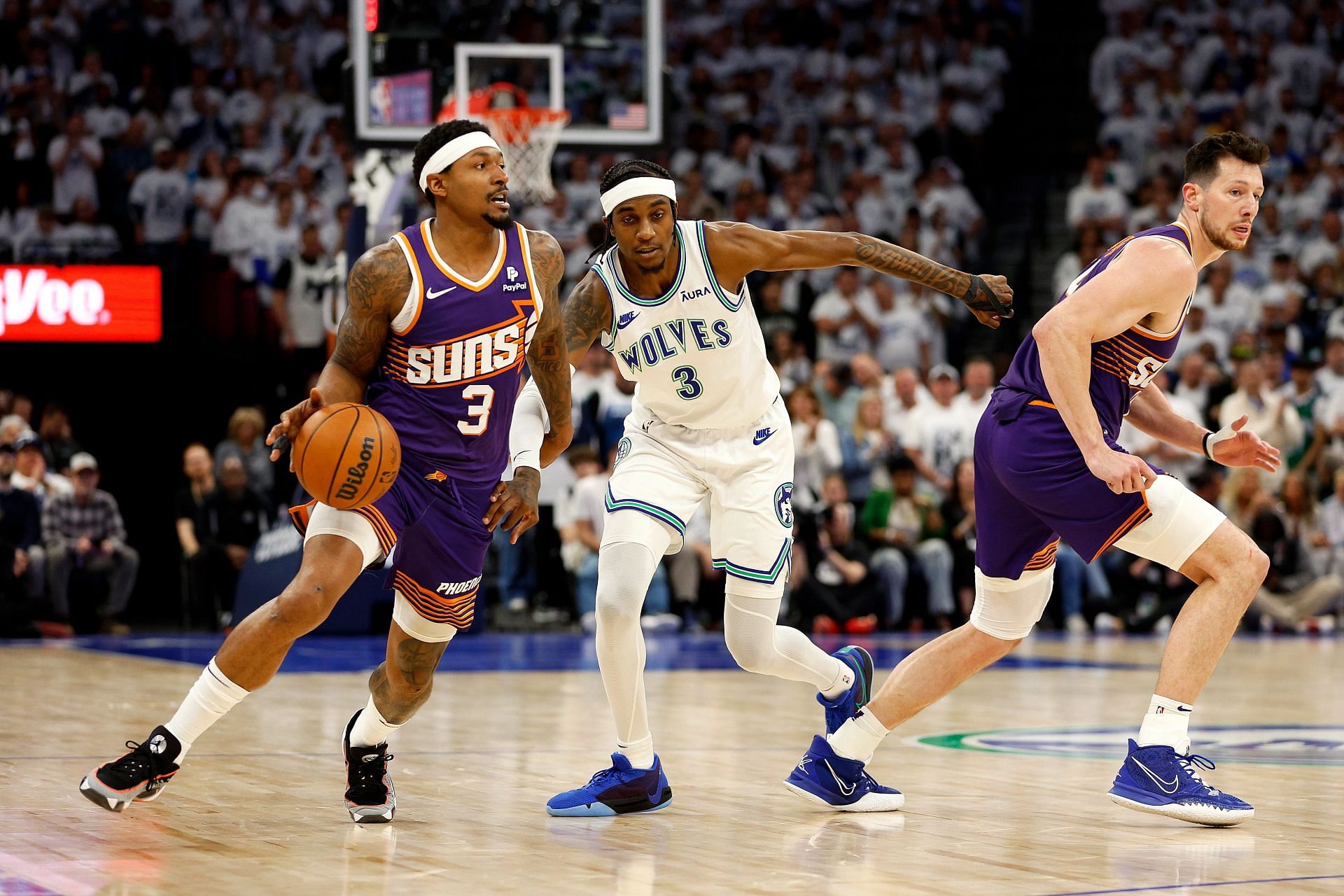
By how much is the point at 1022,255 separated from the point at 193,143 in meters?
9.24

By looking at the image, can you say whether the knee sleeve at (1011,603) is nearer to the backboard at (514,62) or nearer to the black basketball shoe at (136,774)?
the black basketball shoe at (136,774)

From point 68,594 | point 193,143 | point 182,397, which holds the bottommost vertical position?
point 68,594

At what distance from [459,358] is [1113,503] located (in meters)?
2.14

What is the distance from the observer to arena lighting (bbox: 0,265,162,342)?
14.8 m

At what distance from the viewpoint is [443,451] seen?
552 cm

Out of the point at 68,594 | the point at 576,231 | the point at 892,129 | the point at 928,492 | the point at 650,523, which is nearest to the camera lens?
the point at 650,523

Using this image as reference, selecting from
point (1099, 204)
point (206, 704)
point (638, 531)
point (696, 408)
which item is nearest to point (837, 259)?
point (696, 408)

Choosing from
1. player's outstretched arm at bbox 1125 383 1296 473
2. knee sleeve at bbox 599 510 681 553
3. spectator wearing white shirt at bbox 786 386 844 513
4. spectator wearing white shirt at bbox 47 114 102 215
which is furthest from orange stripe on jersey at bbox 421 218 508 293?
spectator wearing white shirt at bbox 47 114 102 215

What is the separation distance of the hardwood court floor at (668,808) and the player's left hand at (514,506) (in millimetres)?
947

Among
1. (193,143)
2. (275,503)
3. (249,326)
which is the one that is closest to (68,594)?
(275,503)

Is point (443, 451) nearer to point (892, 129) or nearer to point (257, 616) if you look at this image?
point (257, 616)

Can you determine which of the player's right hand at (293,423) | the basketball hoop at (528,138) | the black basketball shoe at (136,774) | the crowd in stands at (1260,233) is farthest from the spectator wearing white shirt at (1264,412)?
the black basketball shoe at (136,774)

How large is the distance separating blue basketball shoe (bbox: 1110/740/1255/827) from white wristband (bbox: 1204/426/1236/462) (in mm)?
1148

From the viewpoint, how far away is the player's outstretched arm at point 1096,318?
5430 millimetres
